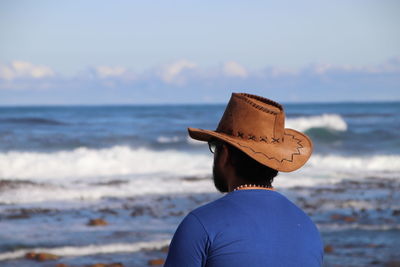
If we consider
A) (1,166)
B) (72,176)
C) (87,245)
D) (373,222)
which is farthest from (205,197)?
(1,166)

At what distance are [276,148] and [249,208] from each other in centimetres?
26

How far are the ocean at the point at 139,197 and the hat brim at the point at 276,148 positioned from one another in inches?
187

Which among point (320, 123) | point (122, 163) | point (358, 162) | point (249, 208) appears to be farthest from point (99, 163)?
point (249, 208)

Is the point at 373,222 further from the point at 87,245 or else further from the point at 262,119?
the point at 262,119

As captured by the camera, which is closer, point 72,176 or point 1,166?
point 72,176

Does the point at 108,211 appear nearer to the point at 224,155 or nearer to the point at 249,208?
the point at 224,155

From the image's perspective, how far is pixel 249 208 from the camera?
5.72 ft

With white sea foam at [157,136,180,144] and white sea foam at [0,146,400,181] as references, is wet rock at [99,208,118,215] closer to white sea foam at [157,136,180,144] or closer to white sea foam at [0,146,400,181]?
white sea foam at [0,146,400,181]

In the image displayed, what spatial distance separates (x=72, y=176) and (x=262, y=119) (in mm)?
14367

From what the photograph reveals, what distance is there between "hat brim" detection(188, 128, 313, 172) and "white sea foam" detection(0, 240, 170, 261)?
5256 mm

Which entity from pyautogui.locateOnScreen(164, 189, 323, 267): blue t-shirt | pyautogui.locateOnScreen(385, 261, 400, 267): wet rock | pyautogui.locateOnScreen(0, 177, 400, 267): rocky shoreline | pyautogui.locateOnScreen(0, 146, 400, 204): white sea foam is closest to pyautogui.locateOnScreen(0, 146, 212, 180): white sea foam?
pyautogui.locateOnScreen(0, 146, 400, 204): white sea foam

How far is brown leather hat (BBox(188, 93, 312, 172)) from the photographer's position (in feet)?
6.12

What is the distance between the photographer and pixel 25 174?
16.9 m

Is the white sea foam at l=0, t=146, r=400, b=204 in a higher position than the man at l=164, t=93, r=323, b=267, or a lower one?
lower
